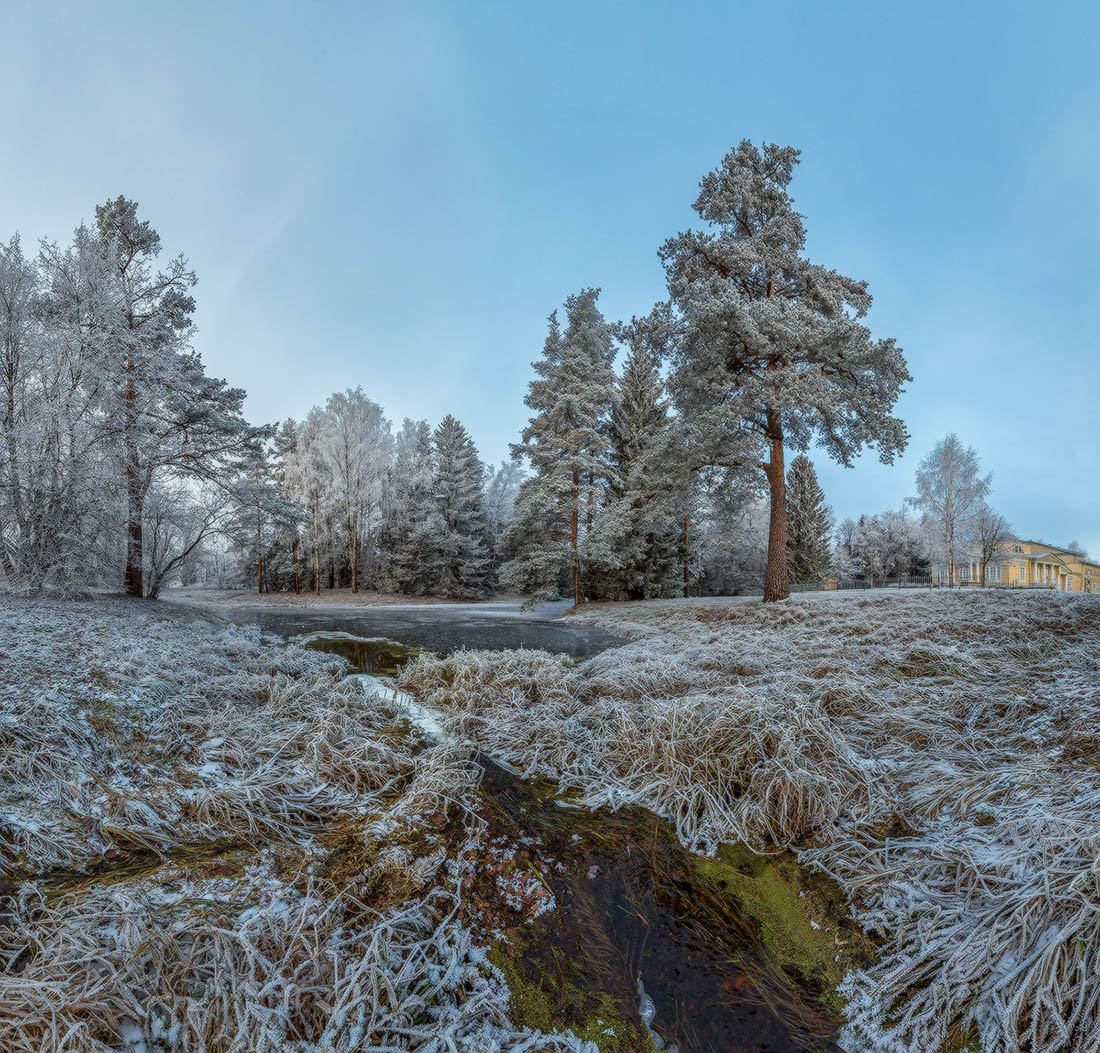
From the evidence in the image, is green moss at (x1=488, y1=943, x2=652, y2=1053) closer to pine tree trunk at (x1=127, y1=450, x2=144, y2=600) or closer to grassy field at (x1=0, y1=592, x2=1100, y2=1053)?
grassy field at (x1=0, y1=592, x2=1100, y2=1053)

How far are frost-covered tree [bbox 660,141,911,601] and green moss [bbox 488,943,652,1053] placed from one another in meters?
8.91

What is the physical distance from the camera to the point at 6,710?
2.63 meters

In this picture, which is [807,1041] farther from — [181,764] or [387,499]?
[387,499]

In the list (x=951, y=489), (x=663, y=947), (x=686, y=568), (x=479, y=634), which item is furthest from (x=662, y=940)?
(x=951, y=489)

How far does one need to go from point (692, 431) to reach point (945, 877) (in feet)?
30.2

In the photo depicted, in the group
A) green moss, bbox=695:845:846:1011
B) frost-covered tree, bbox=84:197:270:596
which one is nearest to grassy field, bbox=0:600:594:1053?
green moss, bbox=695:845:846:1011

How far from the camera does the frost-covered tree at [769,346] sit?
8945 millimetres

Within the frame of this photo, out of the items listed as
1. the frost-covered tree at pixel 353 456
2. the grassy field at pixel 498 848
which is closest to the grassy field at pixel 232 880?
the grassy field at pixel 498 848

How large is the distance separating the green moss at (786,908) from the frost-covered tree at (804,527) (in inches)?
990

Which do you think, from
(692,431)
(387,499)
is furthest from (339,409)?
(692,431)

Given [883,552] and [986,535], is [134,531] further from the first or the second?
[883,552]

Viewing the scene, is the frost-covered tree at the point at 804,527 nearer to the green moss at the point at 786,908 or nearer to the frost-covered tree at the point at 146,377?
the frost-covered tree at the point at 146,377

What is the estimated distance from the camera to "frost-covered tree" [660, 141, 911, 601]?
895cm

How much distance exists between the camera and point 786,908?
1.75 m
